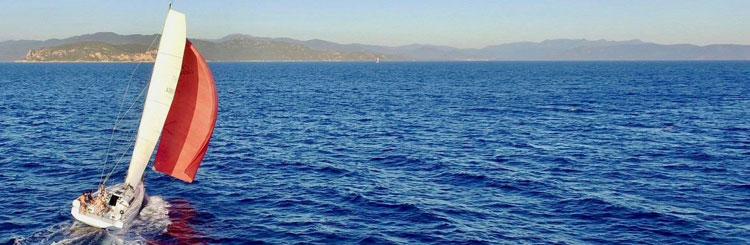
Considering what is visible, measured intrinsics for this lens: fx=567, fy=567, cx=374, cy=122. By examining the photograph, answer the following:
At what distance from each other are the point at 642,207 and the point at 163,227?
26.5 metres

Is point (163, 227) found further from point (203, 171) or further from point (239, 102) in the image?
point (239, 102)

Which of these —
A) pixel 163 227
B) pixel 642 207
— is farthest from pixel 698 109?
pixel 163 227

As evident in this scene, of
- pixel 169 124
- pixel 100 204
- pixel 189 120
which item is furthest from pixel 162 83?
pixel 100 204

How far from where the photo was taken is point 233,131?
2403 inches

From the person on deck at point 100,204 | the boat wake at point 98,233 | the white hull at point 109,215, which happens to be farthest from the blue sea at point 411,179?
the person on deck at point 100,204

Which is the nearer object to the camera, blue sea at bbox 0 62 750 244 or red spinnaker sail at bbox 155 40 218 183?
blue sea at bbox 0 62 750 244

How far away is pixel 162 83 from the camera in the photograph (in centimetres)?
2967

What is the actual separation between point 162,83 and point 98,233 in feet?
26.6

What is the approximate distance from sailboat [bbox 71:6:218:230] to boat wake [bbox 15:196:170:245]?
1.64ft

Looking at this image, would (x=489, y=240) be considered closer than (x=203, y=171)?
Yes

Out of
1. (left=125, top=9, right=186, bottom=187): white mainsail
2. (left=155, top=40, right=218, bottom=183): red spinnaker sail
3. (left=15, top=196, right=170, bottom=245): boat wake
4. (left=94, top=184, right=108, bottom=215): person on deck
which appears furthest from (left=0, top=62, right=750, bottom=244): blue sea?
(left=125, top=9, right=186, bottom=187): white mainsail

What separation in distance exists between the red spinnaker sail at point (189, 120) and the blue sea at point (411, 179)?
251 centimetres

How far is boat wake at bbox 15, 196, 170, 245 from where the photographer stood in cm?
2697

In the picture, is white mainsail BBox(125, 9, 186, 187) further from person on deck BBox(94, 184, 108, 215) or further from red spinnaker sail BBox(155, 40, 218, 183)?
person on deck BBox(94, 184, 108, 215)
